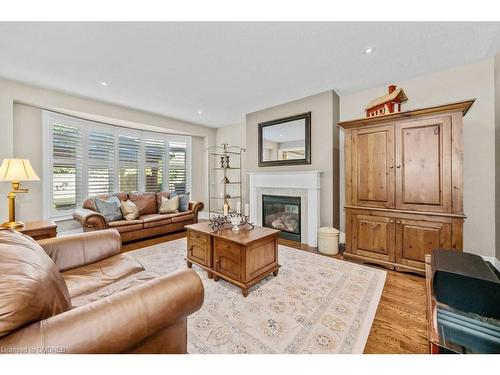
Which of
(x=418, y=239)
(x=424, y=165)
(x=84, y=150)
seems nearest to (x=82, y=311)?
(x=418, y=239)

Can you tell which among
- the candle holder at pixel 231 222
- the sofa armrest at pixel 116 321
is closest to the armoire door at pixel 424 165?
the candle holder at pixel 231 222

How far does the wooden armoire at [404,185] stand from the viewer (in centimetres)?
228

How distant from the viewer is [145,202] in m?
4.37

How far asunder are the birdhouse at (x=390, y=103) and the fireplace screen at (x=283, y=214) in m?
1.79

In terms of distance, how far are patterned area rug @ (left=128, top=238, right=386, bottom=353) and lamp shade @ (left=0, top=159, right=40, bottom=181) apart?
5.92 ft

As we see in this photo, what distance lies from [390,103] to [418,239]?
1687 millimetres

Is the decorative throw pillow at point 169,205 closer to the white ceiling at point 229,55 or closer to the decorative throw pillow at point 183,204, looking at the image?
the decorative throw pillow at point 183,204

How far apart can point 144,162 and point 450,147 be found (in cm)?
539

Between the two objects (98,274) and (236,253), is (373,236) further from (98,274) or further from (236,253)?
(98,274)

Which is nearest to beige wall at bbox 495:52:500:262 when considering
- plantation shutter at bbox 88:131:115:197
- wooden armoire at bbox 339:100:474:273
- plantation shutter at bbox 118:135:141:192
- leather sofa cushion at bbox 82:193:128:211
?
wooden armoire at bbox 339:100:474:273

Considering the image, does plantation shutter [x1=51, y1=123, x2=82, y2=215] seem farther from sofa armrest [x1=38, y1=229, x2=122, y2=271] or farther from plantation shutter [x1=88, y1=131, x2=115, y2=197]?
sofa armrest [x1=38, y1=229, x2=122, y2=271]

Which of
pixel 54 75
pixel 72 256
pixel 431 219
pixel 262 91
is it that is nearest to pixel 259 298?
pixel 72 256

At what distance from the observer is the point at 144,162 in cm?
503

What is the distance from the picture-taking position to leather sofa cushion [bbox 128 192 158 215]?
4.28 m
